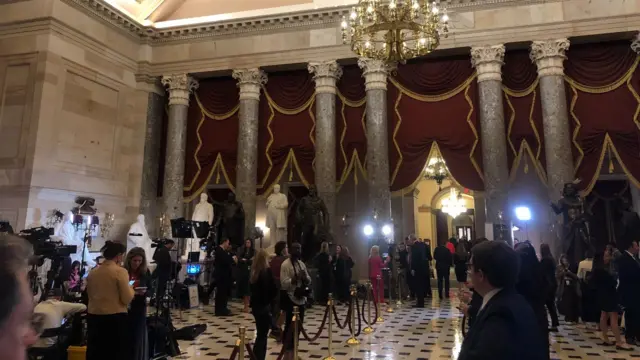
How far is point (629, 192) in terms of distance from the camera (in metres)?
13.5

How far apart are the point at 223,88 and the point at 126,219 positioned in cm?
508

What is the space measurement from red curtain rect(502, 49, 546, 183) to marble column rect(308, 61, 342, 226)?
4.73m

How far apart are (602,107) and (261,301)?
35.6 ft

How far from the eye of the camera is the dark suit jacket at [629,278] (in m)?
5.89

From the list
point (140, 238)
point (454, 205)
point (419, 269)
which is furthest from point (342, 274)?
point (454, 205)

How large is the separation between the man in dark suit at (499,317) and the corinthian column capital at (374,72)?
36.1 feet

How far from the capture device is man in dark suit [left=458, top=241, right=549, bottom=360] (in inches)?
65.5

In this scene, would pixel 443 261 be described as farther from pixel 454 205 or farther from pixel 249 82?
pixel 249 82

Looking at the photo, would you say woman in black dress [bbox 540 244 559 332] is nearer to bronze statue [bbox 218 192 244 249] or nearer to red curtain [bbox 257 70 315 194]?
red curtain [bbox 257 70 315 194]

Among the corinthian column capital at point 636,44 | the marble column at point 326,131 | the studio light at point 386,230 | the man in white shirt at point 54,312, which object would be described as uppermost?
the corinthian column capital at point 636,44

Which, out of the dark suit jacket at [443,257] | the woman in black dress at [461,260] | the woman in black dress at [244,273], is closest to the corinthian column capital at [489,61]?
the woman in black dress at [461,260]

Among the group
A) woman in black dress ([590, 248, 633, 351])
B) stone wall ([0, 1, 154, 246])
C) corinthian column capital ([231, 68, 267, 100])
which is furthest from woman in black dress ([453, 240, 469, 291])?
stone wall ([0, 1, 154, 246])

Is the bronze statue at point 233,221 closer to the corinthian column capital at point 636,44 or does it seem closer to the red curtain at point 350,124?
the red curtain at point 350,124

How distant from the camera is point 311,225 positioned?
11.2 metres
